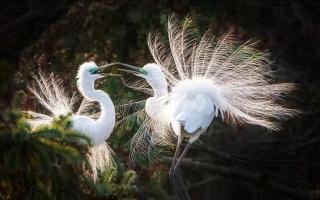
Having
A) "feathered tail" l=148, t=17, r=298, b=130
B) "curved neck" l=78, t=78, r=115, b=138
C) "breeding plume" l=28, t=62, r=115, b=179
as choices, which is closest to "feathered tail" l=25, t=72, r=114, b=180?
"breeding plume" l=28, t=62, r=115, b=179

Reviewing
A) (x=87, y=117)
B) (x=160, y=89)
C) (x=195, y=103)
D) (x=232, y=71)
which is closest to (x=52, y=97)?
(x=87, y=117)

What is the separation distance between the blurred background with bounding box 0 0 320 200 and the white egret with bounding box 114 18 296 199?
0.61ft

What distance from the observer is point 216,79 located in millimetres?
4637

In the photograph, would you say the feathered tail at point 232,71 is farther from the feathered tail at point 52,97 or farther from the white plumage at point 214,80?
the feathered tail at point 52,97

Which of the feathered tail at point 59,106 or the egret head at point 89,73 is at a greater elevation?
the egret head at point 89,73

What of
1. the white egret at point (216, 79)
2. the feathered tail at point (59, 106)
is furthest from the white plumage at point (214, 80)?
the feathered tail at point (59, 106)

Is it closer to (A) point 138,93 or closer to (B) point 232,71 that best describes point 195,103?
(B) point 232,71

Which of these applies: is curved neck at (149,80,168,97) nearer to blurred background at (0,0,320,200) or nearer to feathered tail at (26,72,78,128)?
blurred background at (0,0,320,200)

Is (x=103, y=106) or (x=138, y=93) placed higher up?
(x=138, y=93)

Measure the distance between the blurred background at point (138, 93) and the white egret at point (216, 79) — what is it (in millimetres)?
185

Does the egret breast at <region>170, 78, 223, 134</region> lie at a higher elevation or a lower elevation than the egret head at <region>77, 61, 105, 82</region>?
lower

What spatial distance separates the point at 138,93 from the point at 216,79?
0.53 metres

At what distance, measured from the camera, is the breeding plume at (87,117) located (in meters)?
4.09

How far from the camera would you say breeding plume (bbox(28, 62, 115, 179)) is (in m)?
4.09
